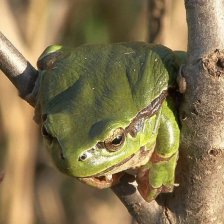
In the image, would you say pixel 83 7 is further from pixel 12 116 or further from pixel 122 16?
pixel 12 116

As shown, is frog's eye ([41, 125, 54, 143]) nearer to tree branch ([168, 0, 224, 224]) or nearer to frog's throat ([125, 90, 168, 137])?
frog's throat ([125, 90, 168, 137])

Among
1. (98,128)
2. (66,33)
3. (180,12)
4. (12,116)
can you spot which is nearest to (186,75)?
(98,128)

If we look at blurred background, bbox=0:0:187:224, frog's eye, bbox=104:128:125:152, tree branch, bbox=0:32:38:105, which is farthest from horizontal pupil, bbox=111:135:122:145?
blurred background, bbox=0:0:187:224

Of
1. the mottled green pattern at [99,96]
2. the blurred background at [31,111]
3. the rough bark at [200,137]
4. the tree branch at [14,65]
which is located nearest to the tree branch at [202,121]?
the rough bark at [200,137]

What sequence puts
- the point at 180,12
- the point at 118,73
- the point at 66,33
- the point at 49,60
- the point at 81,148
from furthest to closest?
the point at 66,33 < the point at 180,12 < the point at 49,60 < the point at 118,73 < the point at 81,148

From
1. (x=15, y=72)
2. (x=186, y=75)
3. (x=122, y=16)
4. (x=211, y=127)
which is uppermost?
(x=15, y=72)

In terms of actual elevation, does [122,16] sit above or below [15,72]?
below

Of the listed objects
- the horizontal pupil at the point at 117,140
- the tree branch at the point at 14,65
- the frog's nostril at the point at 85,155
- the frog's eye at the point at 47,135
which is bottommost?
the horizontal pupil at the point at 117,140

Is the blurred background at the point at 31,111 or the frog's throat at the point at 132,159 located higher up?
the frog's throat at the point at 132,159

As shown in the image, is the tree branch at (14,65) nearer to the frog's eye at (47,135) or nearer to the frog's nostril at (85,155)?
the frog's eye at (47,135)
